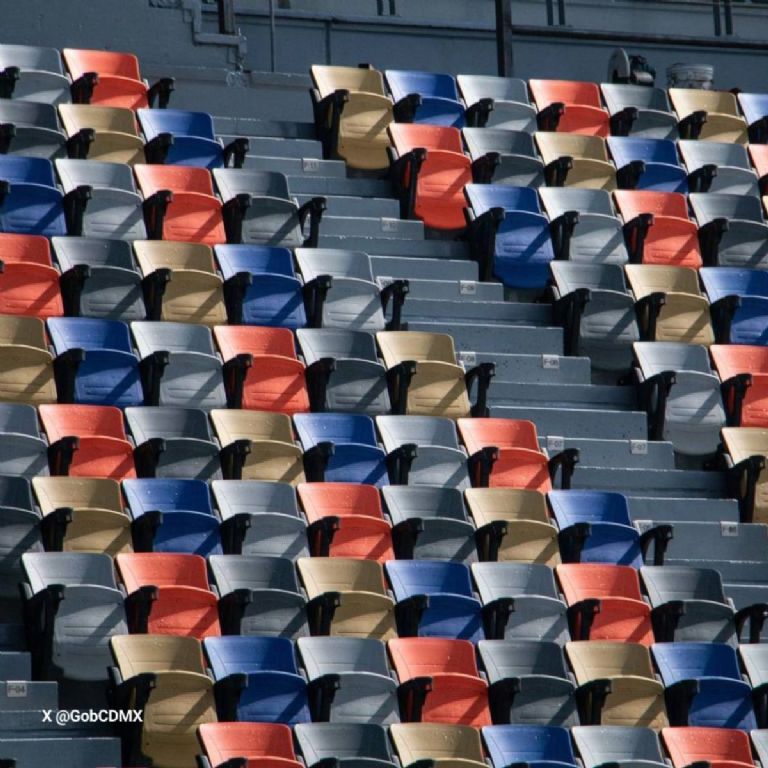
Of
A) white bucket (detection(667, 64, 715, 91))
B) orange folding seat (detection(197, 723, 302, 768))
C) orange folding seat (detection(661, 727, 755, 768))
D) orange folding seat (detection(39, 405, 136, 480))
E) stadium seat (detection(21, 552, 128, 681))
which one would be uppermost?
white bucket (detection(667, 64, 715, 91))

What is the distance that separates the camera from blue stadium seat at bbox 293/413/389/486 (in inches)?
381

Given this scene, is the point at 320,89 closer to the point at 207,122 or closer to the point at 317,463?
the point at 207,122

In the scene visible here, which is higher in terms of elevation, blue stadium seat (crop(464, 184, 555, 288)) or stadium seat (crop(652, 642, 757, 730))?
blue stadium seat (crop(464, 184, 555, 288))

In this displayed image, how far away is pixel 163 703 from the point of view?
8289 mm

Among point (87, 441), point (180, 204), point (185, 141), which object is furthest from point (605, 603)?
point (185, 141)

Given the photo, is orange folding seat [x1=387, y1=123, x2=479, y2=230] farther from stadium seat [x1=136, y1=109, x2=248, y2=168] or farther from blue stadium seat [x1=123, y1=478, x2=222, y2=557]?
blue stadium seat [x1=123, y1=478, x2=222, y2=557]

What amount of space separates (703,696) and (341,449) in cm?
175

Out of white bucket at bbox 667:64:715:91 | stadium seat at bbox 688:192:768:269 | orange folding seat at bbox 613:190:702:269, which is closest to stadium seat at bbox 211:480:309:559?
orange folding seat at bbox 613:190:702:269

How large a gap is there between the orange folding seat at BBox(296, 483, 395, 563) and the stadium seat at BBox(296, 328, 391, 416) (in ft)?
2.19

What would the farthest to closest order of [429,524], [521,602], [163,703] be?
[429,524] < [521,602] < [163,703]

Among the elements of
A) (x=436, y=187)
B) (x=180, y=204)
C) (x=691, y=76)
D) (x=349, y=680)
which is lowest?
A: (x=349, y=680)

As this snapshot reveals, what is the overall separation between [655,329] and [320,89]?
89.5 inches

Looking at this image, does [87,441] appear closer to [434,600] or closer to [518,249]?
[434,600]

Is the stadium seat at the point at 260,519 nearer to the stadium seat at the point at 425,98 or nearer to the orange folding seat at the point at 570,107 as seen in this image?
the stadium seat at the point at 425,98
